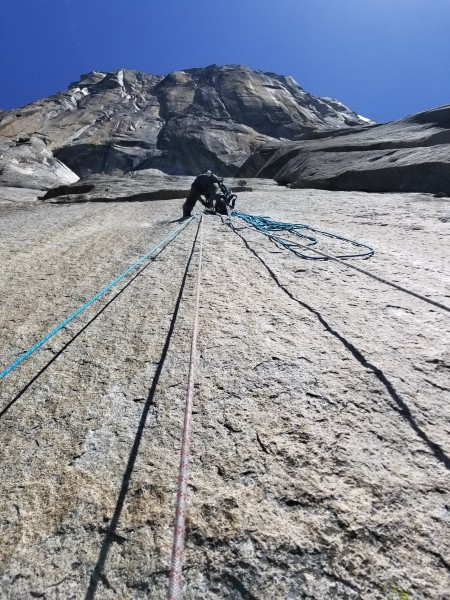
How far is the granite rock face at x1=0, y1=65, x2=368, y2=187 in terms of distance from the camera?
2456 centimetres

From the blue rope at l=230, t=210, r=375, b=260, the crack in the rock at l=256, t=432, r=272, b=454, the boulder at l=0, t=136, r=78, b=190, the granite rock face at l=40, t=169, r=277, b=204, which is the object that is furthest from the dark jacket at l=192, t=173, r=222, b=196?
the boulder at l=0, t=136, r=78, b=190

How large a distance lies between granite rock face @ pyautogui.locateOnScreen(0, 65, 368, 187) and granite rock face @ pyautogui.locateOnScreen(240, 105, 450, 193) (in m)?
10.6

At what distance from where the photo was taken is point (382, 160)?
8609mm

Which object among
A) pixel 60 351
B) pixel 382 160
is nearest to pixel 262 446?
pixel 60 351

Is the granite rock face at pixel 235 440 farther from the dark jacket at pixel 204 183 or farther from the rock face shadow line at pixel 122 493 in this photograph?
the dark jacket at pixel 204 183

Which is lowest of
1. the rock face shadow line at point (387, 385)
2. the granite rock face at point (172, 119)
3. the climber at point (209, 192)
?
the rock face shadow line at point (387, 385)

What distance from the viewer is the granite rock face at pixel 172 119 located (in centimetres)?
2456

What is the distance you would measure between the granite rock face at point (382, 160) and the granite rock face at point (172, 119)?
34.7 feet

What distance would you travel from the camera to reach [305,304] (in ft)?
7.91

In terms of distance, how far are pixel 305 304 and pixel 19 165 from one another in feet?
46.6

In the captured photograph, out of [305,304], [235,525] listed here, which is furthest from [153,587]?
[305,304]

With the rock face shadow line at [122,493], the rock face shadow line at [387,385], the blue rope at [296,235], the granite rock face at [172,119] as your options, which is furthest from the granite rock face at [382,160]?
the granite rock face at [172,119]

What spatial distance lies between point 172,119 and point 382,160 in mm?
24019

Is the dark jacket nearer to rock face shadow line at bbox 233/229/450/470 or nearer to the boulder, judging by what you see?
rock face shadow line at bbox 233/229/450/470
